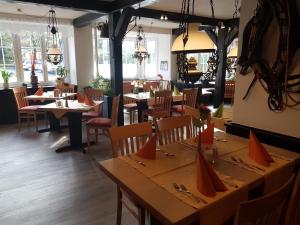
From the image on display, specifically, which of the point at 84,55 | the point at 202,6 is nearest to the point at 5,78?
the point at 84,55

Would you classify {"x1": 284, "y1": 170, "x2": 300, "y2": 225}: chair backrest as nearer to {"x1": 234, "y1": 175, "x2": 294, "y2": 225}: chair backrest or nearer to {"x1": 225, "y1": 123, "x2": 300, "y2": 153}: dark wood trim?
{"x1": 234, "y1": 175, "x2": 294, "y2": 225}: chair backrest

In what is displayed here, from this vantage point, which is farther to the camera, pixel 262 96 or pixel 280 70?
pixel 262 96

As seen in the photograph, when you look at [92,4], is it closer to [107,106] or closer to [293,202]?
[107,106]

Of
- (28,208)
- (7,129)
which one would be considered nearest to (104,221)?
(28,208)

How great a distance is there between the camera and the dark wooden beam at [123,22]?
419 cm

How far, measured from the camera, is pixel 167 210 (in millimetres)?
1097

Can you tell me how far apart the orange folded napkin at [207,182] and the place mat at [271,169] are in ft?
1.07

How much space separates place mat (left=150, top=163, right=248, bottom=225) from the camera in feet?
3.74

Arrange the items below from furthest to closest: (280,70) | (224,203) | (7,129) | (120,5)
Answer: (7,129), (120,5), (280,70), (224,203)

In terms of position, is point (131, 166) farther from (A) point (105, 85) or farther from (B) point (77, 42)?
(B) point (77, 42)

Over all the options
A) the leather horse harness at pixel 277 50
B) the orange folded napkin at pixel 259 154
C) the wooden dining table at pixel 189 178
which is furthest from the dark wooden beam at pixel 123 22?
the orange folded napkin at pixel 259 154

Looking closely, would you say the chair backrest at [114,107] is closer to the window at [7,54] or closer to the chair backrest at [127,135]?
the chair backrest at [127,135]

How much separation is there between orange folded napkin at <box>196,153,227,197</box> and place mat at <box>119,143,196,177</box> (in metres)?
0.26

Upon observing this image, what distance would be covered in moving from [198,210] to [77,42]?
583 cm
